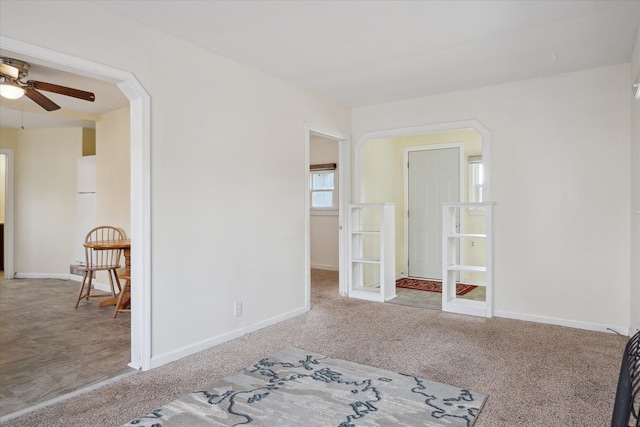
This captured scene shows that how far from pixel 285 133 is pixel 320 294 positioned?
7.47 ft

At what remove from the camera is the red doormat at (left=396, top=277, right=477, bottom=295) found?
5.54 meters

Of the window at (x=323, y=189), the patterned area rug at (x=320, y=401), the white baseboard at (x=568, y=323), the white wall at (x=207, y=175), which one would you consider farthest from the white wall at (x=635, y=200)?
the window at (x=323, y=189)

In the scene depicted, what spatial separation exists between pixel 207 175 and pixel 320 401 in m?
1.95

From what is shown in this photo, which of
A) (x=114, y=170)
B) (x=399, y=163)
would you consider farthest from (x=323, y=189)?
(x=114, y=170)

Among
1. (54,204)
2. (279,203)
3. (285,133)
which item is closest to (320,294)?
(279,203)

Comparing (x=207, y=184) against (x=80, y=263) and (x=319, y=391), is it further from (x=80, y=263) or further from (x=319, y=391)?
(x=80, y=263)

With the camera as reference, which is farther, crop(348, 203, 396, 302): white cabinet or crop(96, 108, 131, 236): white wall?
crop(96, 108, 131, 236): white wall

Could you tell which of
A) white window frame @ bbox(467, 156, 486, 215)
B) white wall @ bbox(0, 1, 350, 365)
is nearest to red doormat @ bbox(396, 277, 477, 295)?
white window frame @ bbox(467, 156, 486, 215)

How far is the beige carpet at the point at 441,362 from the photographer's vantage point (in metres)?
2.24

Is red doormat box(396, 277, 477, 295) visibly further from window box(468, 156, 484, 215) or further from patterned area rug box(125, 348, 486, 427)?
patterned area rug box(125, 348, 486, 427)

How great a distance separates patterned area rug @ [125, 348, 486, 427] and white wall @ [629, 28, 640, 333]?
1792mm

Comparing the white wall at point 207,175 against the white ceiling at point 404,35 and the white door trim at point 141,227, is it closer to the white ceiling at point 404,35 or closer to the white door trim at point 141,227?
the white door trim at point 141,227

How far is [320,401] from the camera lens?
2.37 metres

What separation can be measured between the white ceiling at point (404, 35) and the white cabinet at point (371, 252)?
5.85 ft
